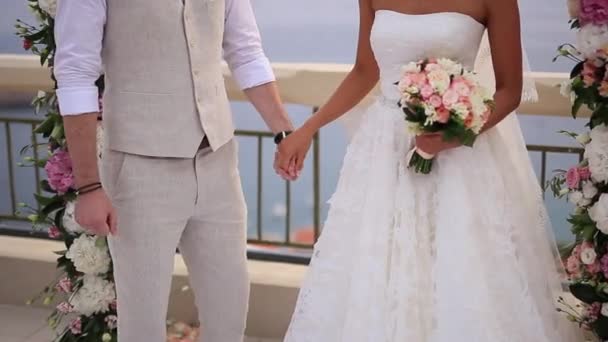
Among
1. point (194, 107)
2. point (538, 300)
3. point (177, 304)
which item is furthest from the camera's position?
point (177, 304)

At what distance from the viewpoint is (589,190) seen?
86.0 inches

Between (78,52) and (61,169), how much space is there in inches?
38.1

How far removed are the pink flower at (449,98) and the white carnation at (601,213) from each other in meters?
0.56

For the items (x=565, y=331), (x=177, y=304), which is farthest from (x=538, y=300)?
(x=177, y=304)

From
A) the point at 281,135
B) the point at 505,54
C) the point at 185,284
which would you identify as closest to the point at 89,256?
the point at 185,284

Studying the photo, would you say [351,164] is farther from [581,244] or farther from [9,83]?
[9,83]

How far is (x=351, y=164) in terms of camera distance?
2273mm

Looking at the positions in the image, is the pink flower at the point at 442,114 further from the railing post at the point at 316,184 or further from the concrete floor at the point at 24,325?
the concrete floor at the point at 24,325

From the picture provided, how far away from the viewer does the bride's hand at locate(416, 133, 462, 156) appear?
1993 millimetres

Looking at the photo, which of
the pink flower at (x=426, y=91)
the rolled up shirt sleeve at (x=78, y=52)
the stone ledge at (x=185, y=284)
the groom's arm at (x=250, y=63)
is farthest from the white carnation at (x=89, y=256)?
the pink flower at (x=426, y=91)

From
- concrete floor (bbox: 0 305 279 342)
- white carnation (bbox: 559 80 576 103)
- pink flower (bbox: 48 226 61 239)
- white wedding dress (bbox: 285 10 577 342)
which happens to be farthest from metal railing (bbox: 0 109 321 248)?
white carnation (bbox: 559 80 576 103)

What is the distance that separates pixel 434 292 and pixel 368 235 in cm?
23

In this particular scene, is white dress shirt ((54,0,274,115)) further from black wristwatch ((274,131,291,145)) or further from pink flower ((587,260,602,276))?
pink flower ((587,260,602,276))

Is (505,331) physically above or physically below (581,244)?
below
